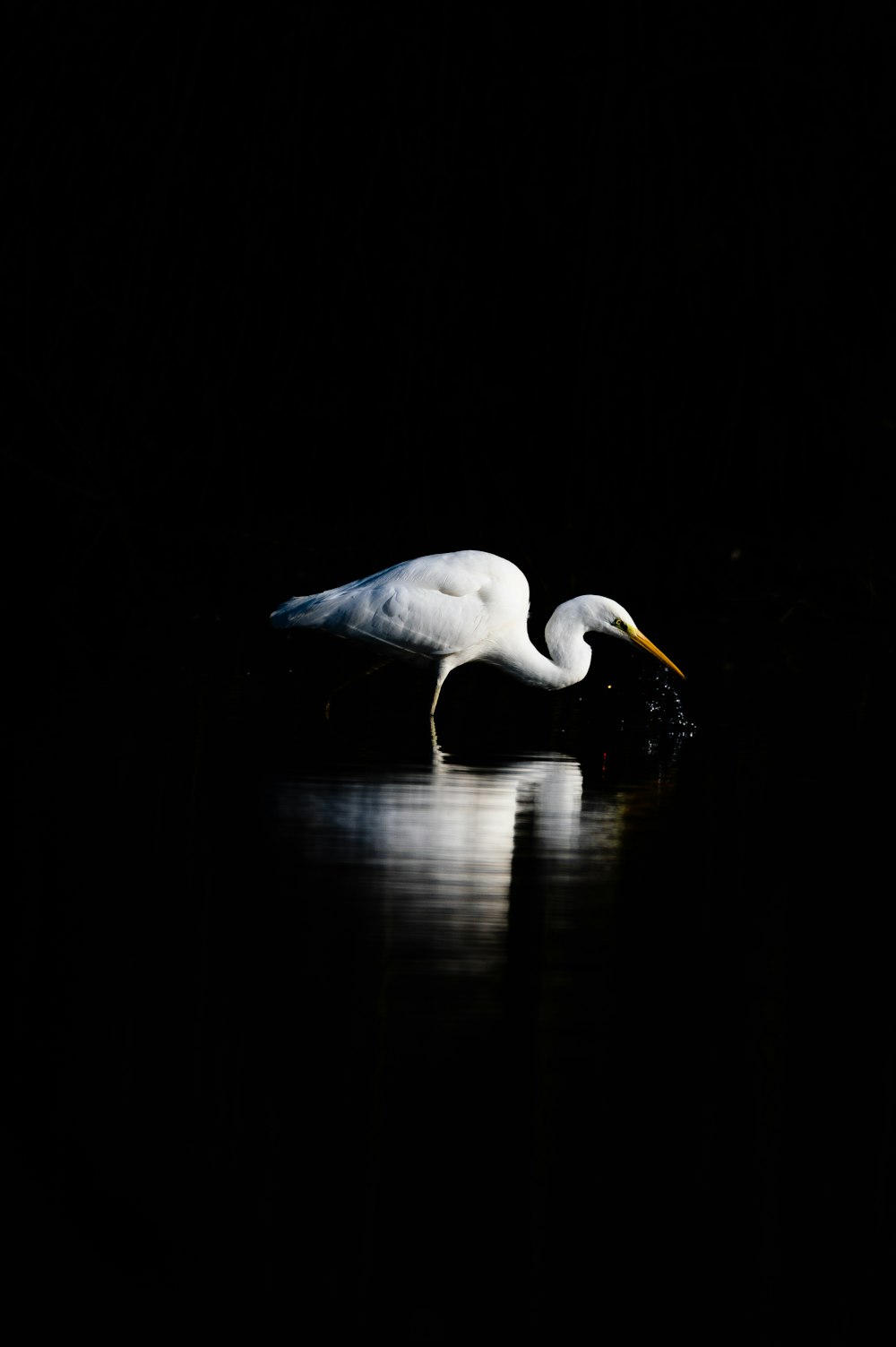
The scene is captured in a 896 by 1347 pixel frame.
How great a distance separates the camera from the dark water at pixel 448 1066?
2838 mm

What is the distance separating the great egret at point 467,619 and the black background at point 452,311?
3.14m

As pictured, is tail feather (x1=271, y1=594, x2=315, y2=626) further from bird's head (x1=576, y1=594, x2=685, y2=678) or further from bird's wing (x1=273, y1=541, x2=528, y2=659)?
bird's head (x1=576, y1=594, x2=685, y2=678)

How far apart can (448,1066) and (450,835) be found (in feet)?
6.90

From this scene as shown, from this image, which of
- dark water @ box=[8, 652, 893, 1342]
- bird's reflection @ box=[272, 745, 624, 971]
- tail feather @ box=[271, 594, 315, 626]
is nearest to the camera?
dark water @ box=[8, 652, 893, 1342]

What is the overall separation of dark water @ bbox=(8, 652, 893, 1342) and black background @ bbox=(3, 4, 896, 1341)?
6.17 meters

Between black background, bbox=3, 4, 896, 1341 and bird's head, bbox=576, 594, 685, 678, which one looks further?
black background, bbox=3, 4, 896, 1341

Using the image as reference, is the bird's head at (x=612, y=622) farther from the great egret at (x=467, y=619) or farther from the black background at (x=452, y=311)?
the black background at (x=452, y=311)

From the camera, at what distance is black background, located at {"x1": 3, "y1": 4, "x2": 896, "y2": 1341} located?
1311 cm

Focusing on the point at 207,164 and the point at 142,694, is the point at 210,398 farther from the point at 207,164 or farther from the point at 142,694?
the point at 142,694

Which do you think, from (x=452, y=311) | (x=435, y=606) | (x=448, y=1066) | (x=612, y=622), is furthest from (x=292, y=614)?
(x=452, y=311)

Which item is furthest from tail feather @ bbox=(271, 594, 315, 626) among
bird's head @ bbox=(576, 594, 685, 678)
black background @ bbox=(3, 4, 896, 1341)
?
black background @ bbox=(3, 4, 896, 1341)

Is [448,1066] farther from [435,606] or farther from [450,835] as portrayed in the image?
[435,606]

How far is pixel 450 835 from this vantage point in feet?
18.5

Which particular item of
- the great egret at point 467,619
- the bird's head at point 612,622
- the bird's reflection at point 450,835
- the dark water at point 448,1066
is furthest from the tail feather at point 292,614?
the dark water at point 448,1066
